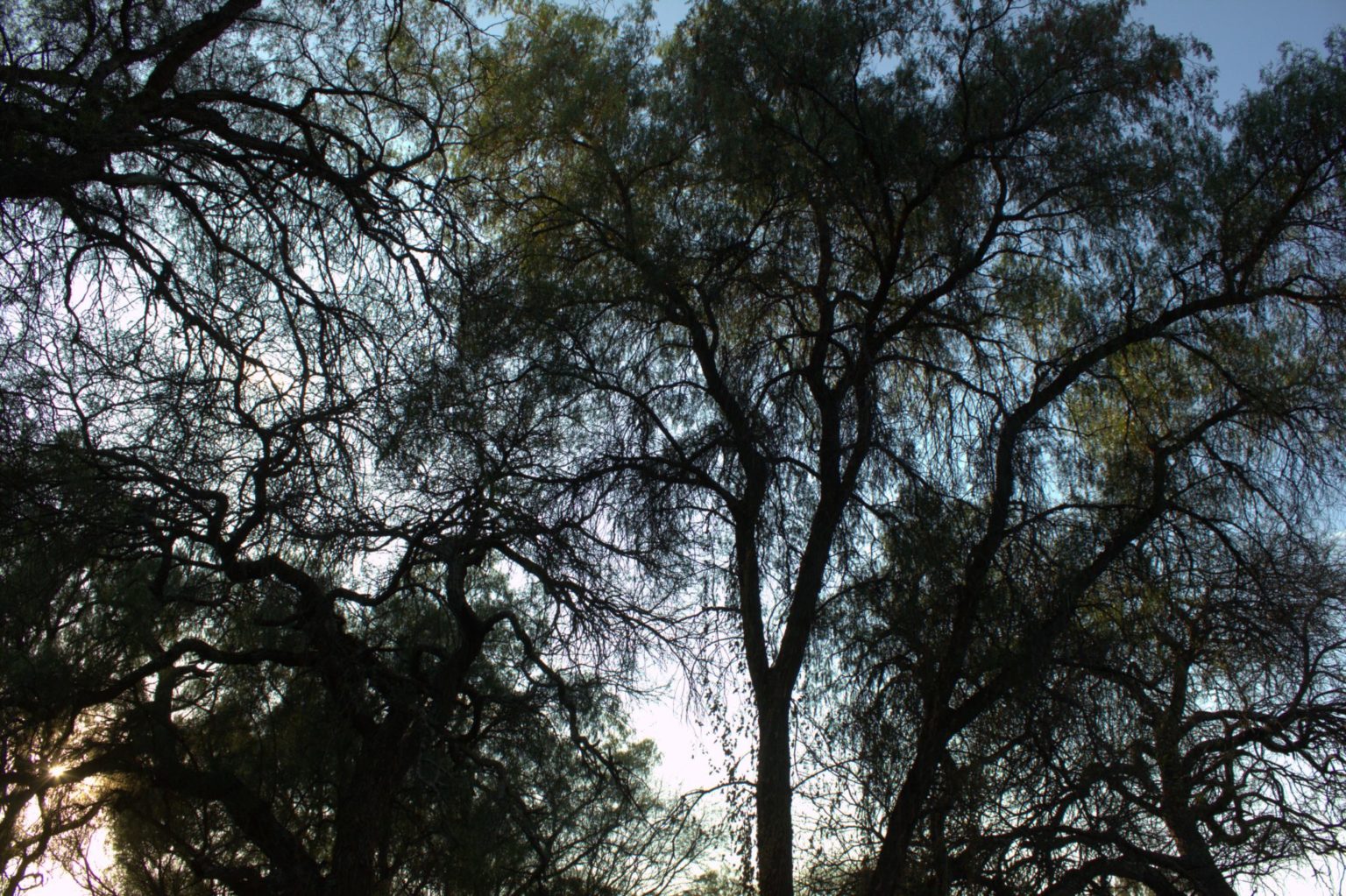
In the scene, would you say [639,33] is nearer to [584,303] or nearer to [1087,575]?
[584,303]

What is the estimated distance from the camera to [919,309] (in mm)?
6793

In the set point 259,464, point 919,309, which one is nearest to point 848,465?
point 919,309

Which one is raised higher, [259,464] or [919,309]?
[919,309]

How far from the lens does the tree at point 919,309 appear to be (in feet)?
20.9

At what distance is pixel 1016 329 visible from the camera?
6.97m

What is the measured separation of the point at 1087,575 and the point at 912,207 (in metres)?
2.40

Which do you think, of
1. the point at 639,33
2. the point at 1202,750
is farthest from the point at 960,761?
the point at 639,33

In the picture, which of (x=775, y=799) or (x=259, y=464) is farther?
(x=775, y=799)

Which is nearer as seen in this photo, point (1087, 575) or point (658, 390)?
point (1087, 575)

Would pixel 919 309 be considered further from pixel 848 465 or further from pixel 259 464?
pixel 259 464

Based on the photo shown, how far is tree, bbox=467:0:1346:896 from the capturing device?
20.9 feet

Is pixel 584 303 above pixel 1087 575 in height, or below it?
above

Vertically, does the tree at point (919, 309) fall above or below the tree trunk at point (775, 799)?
above

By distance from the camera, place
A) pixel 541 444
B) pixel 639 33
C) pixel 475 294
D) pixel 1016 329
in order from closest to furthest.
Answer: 1. pixel 475 294
2. pixel 541 444
3. pixel 1016 329
4. pixel 639 33
